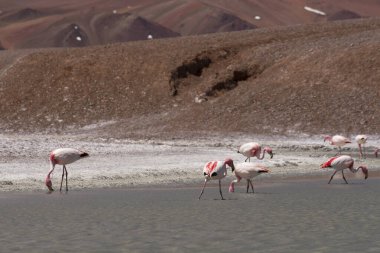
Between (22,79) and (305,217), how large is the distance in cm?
6337

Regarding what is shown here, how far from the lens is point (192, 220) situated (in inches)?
738

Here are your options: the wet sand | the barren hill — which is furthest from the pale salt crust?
the barren hill

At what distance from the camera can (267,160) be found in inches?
1389

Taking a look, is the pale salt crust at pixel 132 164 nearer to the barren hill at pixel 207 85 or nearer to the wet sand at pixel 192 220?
the wet sand at pixel 192 220

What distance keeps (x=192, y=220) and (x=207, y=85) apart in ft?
173

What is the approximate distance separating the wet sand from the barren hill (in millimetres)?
32285

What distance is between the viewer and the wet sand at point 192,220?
15.4 meters

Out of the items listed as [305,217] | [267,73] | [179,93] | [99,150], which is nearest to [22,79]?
[179,93]

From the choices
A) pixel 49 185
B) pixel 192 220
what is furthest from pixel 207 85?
pixel 192 220

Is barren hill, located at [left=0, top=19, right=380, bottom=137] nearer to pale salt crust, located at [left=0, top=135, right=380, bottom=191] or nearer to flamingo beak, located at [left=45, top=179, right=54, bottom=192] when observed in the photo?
pale salt crust, located at [left=0, top=135, right=380, bottom=191]

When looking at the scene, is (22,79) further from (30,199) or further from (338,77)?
(30,199)

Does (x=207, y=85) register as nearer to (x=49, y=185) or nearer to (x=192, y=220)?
(x=49, y=185)

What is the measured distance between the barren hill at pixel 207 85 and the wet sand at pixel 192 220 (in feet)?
106

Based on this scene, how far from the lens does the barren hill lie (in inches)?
2325
